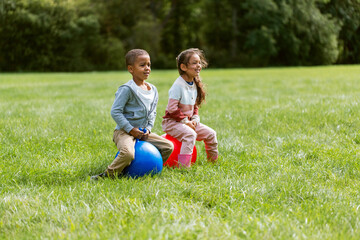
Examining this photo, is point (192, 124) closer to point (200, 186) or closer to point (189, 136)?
point (189, 136)

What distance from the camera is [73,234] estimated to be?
279 cm

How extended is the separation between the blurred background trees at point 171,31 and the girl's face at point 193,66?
1480 inches

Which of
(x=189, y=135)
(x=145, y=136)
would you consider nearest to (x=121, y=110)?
(x=145, y=136)

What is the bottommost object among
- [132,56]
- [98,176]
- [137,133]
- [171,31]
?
[98,176]

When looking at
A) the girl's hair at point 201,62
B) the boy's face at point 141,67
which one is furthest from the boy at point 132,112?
the girl's hair at point 201,62

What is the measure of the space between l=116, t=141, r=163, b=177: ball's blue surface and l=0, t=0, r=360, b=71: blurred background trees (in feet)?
125

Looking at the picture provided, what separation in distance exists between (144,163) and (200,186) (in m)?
0.70

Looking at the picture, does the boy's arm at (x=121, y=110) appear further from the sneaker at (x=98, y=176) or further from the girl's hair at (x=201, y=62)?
the girl's hair at (x=201, y=62)

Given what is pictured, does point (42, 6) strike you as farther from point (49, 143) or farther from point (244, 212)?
point (244, 212)

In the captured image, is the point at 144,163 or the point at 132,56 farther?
the point at 132,56

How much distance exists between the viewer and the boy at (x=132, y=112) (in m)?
4.13

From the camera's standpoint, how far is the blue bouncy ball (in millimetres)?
4168

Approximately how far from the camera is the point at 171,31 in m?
47.2

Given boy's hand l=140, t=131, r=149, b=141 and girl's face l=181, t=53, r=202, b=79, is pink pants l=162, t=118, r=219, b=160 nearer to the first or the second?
boy's hand l=140, t=131, r=149, b=141
